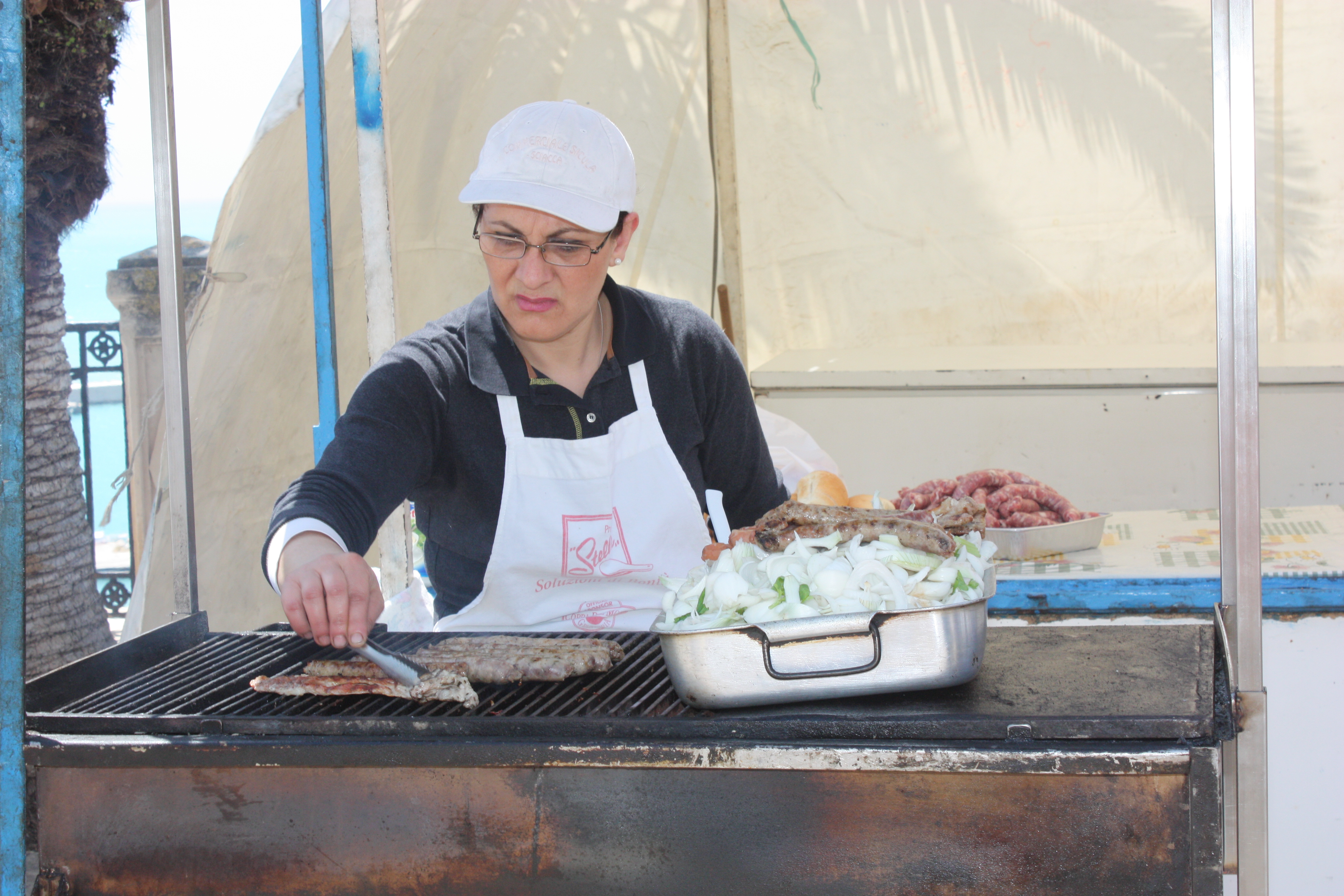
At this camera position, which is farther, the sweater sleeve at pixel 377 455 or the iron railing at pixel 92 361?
the iron railing at pixel 92 361

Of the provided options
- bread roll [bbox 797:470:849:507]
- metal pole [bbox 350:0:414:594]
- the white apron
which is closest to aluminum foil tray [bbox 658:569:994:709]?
the white apron

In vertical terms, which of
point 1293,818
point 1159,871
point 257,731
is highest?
point 257,731

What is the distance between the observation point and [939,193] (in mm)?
5574

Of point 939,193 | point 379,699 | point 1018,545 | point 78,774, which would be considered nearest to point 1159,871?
point 379,699

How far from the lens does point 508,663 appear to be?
72.4 inches

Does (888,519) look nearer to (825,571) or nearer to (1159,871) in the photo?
(825,571)

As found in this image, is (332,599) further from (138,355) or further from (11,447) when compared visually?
(138,355)

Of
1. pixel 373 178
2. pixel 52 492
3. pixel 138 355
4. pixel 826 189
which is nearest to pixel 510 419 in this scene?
pixel 373 178

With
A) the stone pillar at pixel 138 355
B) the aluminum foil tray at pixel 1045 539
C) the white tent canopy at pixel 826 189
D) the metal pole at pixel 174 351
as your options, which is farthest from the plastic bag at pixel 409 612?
the stone pillar at pixel 138 355

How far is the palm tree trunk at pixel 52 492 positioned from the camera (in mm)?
4473

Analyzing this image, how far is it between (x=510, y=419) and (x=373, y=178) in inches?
55.1

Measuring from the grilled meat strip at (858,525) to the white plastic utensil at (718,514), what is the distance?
1.06 meters

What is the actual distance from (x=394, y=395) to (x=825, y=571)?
1.19 m

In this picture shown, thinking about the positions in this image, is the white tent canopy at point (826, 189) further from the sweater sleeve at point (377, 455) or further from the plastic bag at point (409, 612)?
the sweater sleeve at point (377, 455)
